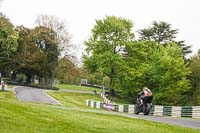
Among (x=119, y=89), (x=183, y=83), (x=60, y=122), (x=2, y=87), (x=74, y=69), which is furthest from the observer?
(x=74, y=69)

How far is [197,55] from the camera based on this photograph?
7725cm

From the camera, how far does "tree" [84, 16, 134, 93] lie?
2953 inches

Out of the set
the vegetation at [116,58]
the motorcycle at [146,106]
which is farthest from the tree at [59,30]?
the motorcycle at [146,106]

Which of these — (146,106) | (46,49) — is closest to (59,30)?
(46,49)

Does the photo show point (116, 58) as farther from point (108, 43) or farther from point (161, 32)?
point (161, 32)

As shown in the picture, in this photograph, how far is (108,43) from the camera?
7669 centimetres

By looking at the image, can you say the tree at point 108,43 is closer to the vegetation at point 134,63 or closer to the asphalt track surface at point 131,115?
the vegetation at point 134,63

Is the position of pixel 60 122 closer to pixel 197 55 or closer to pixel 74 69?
pixel 197 55

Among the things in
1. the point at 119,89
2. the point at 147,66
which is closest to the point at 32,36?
the point at 119,89

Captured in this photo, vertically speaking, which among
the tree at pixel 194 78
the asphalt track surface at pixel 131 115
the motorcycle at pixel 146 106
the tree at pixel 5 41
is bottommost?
the asphalt track surface at pixel 131 115

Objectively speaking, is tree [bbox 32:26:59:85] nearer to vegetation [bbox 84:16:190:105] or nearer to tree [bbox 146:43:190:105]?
vegetation [bbox 84:16:190:105]

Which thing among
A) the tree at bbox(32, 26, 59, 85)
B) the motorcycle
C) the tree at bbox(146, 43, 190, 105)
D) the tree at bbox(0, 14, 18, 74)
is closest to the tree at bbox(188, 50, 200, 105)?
the tree at bbox(146, 43, 190, 105)

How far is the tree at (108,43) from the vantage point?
75000 millimetres

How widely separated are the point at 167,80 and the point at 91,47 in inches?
743
